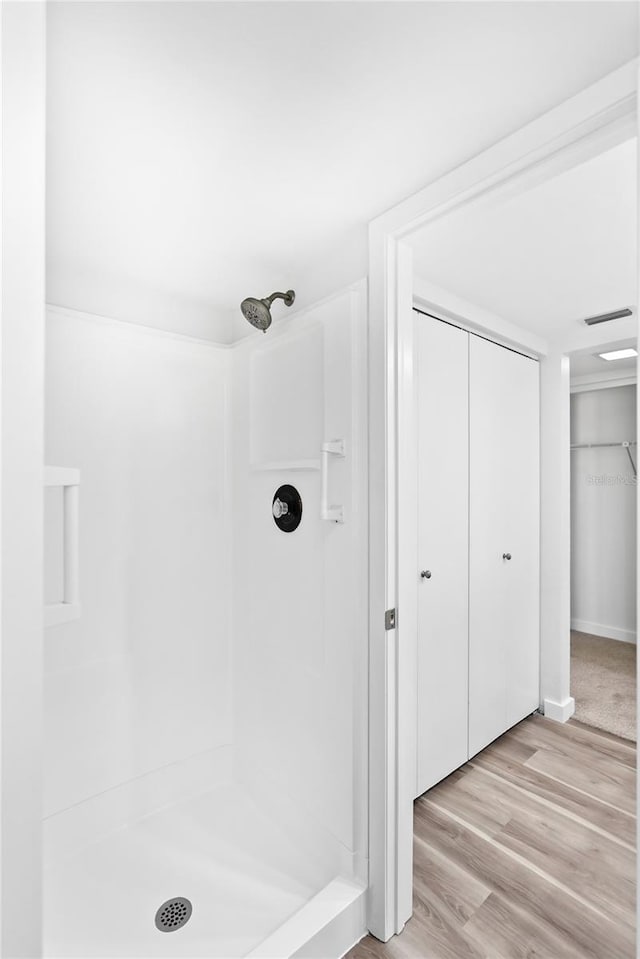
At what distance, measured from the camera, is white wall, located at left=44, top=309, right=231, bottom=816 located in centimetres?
195

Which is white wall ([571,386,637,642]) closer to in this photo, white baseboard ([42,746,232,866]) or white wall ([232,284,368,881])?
white wall ([232,284,368,881])

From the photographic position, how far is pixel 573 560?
4.63 meters

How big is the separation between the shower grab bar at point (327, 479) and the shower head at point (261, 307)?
57cm

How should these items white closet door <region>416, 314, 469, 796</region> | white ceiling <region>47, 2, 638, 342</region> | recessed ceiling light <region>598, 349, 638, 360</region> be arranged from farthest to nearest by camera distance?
recessed ceiling light <region>598, 349, 638, 360</region>
white closet door <region>416, 314, 469, 796</region>
white ceiling <region>47, 2, 638, 342</region>

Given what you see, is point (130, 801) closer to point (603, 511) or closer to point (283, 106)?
point (283, 106)

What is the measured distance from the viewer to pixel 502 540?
2641 mm

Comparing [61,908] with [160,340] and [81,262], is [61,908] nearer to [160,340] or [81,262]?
[160,340]

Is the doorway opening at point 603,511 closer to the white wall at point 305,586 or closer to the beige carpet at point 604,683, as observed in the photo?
the beige carpet at point 604,683

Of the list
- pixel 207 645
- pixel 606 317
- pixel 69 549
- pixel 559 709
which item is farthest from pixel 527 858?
pixel 606 317

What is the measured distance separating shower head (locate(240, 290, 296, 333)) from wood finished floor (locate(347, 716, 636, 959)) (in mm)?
2092

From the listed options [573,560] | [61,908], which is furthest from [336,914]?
[573,560]

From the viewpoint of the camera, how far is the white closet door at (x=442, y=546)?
2154 millimetres

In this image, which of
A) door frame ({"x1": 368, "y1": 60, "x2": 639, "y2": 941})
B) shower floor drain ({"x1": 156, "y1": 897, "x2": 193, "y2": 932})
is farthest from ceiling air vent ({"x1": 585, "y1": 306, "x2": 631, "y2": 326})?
shower floor drain ({"x1": 156, "y1": 897, "x2": 193, "y2": 932})

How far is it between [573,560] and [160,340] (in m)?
4.14
